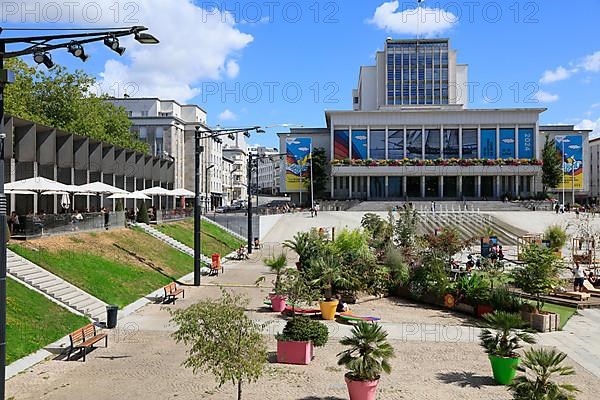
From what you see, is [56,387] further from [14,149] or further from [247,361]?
[14,149]

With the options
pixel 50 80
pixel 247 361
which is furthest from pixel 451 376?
pixel 50 80

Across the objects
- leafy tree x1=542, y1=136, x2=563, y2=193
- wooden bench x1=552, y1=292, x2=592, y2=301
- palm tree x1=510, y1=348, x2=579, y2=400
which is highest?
leafy tree x1=542, y1=136, x2=563, y2=193

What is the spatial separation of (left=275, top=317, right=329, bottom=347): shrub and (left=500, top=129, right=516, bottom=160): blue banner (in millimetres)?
84726

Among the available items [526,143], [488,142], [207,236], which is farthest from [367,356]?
[526,143]

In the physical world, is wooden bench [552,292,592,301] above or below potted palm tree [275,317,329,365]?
below

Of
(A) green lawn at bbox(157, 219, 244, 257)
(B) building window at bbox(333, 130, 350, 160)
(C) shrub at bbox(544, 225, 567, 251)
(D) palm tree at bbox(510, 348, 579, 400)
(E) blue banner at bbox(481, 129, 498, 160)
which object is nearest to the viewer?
(D) palm tree at bbox(510, 348, 579, 400)

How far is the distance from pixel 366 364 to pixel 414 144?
8553cm

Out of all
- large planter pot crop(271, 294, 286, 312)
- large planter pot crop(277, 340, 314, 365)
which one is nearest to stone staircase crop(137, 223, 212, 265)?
large planter pot crop(271, 294, 286, 312)

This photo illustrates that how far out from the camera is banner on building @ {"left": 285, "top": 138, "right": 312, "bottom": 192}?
3647 inches

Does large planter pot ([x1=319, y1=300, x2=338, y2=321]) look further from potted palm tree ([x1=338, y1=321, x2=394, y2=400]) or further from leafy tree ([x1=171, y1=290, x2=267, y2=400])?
leafy tree ([x1=171, y1=290, x2=267, y2=400])

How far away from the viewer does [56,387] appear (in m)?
12.1

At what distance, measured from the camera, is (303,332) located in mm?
14117

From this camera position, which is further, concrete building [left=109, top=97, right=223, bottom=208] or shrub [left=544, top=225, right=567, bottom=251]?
concrete building [left=109, top=97, right=223, bottom=208]

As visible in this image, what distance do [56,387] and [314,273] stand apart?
11.3 meters
